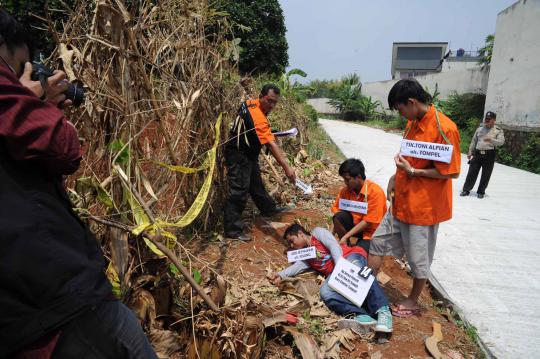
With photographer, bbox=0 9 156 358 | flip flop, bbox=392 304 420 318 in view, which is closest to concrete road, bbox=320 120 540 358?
flip flop, bbox=392 304 420 318

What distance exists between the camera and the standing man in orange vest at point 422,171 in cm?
284

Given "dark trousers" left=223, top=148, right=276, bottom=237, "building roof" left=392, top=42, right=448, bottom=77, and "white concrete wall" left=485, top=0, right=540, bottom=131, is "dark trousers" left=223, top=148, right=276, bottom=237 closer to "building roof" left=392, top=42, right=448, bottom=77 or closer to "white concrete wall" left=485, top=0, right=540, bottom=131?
"white concrete wall" left=485, top=0, right=540, bottom=131

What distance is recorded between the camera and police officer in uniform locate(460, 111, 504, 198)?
7.07 metres

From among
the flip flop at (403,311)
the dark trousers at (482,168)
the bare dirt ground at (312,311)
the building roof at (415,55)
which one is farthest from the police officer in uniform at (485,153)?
the building roof at (415,55)

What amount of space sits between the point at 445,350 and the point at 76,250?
109 inches

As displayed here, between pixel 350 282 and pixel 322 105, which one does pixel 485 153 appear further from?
pixel 322 105

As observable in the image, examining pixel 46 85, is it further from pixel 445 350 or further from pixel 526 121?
pixel 526 121

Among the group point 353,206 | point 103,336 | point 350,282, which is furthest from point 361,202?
point 103,336

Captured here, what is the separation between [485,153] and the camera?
23.4 feet

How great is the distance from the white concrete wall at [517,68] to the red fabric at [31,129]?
13.2 meters

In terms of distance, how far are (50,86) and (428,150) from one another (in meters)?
2.51

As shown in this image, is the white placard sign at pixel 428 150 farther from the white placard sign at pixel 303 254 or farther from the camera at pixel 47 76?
the camera at pixel 47 76

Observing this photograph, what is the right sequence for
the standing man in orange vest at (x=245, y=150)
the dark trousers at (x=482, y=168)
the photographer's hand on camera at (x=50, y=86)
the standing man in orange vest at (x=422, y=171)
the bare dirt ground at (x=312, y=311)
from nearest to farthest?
the photographer's hand on camera at (x=50, y=86) → the bare dirt ground at (x=312, y=311) → the standing man in orange vest at (x=422, y=171) → the standing man in orange vest at (x=245, y=150) → the dark trousers at (x=482, y=168)

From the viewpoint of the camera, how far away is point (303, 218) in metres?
5.41
